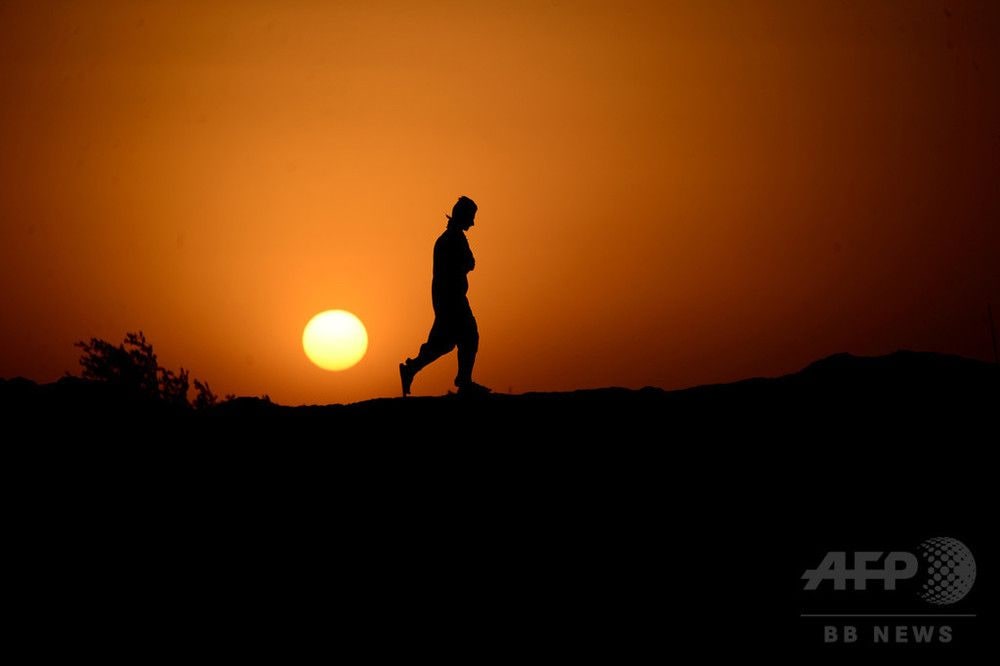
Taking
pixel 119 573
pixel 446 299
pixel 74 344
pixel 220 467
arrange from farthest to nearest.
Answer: pixel 74 344 < pixel 446 299 < pixel 220 467 < pixel 119 573

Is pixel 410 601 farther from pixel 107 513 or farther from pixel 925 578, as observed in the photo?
pixel 925 578

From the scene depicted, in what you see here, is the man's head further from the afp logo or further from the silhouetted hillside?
the afp logo

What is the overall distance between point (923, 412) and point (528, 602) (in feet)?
16.1

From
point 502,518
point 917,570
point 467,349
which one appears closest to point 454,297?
point 467,349

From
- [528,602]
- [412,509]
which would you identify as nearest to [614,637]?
[528,602]

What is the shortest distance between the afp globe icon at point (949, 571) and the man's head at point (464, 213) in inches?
278

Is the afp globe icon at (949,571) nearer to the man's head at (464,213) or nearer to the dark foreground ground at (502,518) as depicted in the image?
the dark foreground ground at (502,518)

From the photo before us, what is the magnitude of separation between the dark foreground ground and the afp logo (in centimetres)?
9

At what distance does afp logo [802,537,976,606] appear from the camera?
10.2 m

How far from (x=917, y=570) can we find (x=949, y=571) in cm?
30

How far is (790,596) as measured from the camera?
10141 mm

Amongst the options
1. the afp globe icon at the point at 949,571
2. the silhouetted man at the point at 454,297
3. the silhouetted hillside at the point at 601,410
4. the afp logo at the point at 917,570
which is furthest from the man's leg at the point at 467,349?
the afp globe icon at the point at 949,571

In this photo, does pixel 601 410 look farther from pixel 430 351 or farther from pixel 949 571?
pixel 949 571

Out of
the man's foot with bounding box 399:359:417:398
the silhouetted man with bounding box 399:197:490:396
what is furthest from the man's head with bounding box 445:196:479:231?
the man's foot with bounding box 399:359:417:398
